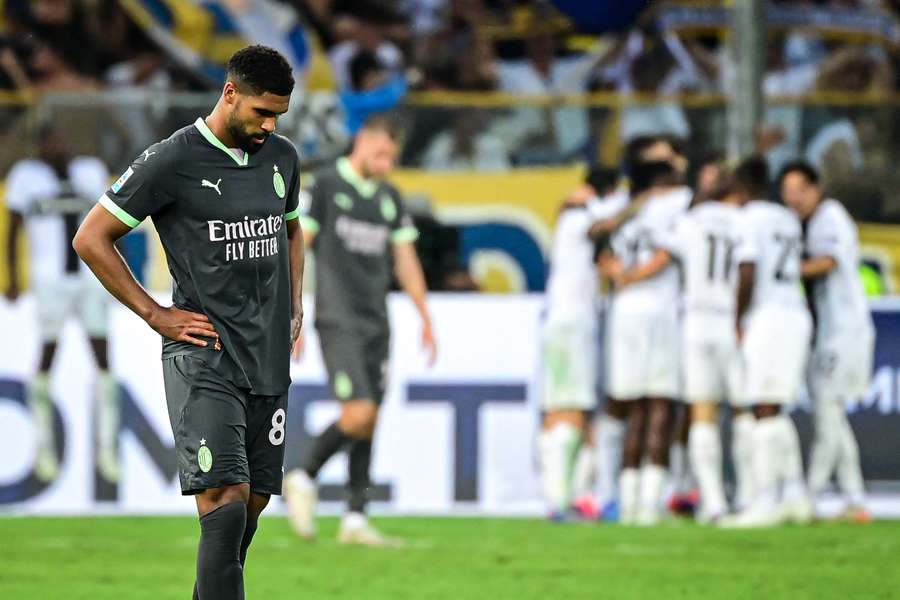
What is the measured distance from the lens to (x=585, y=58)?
17875 mm

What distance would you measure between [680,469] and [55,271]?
485 cm

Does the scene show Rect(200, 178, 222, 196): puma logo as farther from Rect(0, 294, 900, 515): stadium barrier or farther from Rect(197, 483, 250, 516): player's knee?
Rect(0, 294, 900, 515): stadium barrier

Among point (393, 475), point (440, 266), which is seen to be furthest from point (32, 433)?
point (440, 266)

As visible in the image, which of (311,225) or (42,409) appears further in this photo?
(42,409)

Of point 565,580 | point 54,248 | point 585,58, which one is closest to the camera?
point 565,580

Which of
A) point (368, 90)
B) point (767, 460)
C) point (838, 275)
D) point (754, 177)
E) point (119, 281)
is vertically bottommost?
point (767, 460)

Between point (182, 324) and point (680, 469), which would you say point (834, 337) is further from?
point (182, 324)

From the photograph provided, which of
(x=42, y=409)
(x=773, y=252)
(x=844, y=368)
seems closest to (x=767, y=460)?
(x=844, y=368)

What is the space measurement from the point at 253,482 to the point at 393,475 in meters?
6.89

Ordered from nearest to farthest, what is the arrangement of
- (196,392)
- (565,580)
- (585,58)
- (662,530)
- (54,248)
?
(196,392) → (565,580) → (662,530) → (54,248) → (585,58)

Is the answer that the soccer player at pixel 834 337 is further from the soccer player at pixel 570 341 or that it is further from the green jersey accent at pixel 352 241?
the green jersey accent at pixel 352 241

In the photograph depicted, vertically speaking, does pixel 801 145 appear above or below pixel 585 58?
below

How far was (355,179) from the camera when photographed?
11.2 m

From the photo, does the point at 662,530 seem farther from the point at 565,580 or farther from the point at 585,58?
the point at 585,58
